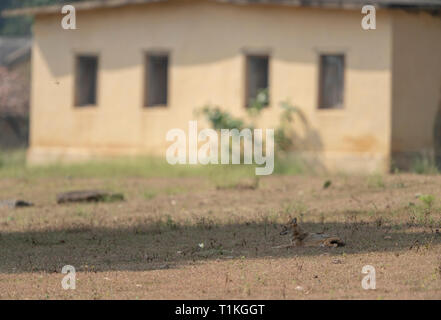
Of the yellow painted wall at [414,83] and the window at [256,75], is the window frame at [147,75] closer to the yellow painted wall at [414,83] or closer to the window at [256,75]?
the window at [256,75]

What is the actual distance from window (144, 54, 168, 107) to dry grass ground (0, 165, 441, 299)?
17.6ft

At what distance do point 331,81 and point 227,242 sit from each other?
9.79 meters

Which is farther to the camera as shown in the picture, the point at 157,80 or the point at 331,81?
the point at 157,80

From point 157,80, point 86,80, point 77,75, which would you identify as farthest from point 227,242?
point 86,80

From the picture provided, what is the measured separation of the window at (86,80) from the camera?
24109 mm

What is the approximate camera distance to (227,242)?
38.3 ft

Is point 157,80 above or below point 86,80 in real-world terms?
below

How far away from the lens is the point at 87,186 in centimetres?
1886

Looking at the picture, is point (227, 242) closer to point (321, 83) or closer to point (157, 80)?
point (321, 83)

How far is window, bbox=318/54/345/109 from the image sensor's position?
67.7ft

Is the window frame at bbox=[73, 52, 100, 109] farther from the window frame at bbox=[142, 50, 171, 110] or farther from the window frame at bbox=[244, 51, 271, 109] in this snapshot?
the window frame at bbox=[244, 51, 271, 109]

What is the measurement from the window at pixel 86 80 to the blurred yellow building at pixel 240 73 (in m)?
Result: 0.03
